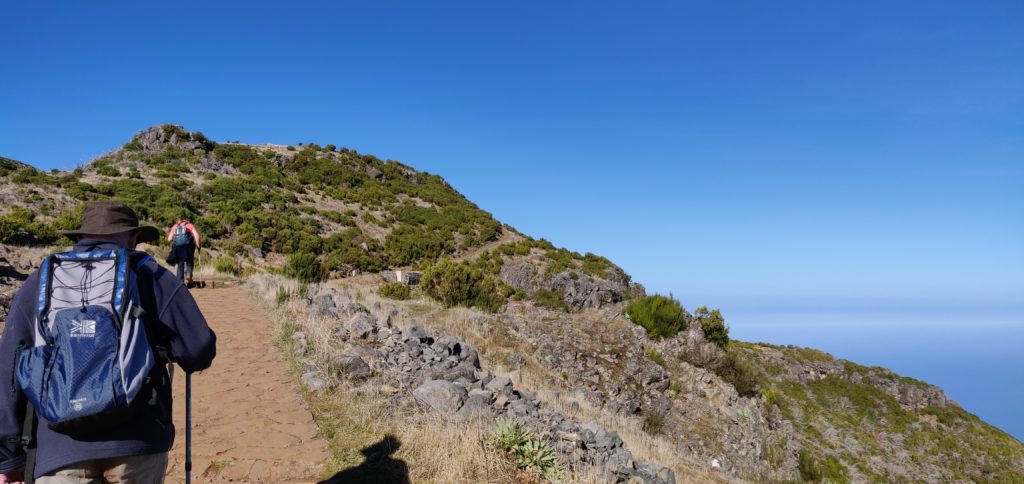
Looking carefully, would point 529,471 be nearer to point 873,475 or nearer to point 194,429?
point 194,429

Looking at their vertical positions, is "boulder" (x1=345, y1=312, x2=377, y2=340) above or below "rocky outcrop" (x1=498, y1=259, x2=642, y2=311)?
below

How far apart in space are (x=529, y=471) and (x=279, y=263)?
76.9ft

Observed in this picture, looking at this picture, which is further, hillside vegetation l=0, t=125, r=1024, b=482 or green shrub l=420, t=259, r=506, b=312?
green shrub l=420, t=259, r=506, b=312

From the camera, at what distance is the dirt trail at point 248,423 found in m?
4.81

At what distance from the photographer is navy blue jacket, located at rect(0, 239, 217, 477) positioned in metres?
2.20

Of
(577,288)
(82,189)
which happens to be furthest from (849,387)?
(82,189)

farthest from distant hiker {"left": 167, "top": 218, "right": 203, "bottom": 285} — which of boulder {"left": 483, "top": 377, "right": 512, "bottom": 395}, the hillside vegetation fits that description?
boulder {"left": 483, "top": 377, "right": 512, "bottom": 395}

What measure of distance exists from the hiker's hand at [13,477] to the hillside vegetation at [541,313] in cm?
340

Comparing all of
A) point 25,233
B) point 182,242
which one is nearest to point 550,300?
point 182,242

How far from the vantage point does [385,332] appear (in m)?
9.58

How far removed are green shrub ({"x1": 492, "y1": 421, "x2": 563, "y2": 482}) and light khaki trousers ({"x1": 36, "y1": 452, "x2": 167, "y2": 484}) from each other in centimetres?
347

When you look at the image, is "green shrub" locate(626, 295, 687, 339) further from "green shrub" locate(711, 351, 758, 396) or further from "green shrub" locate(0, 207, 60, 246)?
"green shrub" locate(0, 207, 60, 246)

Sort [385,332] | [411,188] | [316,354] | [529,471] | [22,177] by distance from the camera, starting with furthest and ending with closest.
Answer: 1. [411,188]
2. [22,177]
3. [385,332]
4. [316,354]
5. [529,471]

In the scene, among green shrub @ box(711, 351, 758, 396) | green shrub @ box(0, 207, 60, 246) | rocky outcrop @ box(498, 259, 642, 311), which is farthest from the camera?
rocky outcrop @ box(498, 259, 642, 311)
